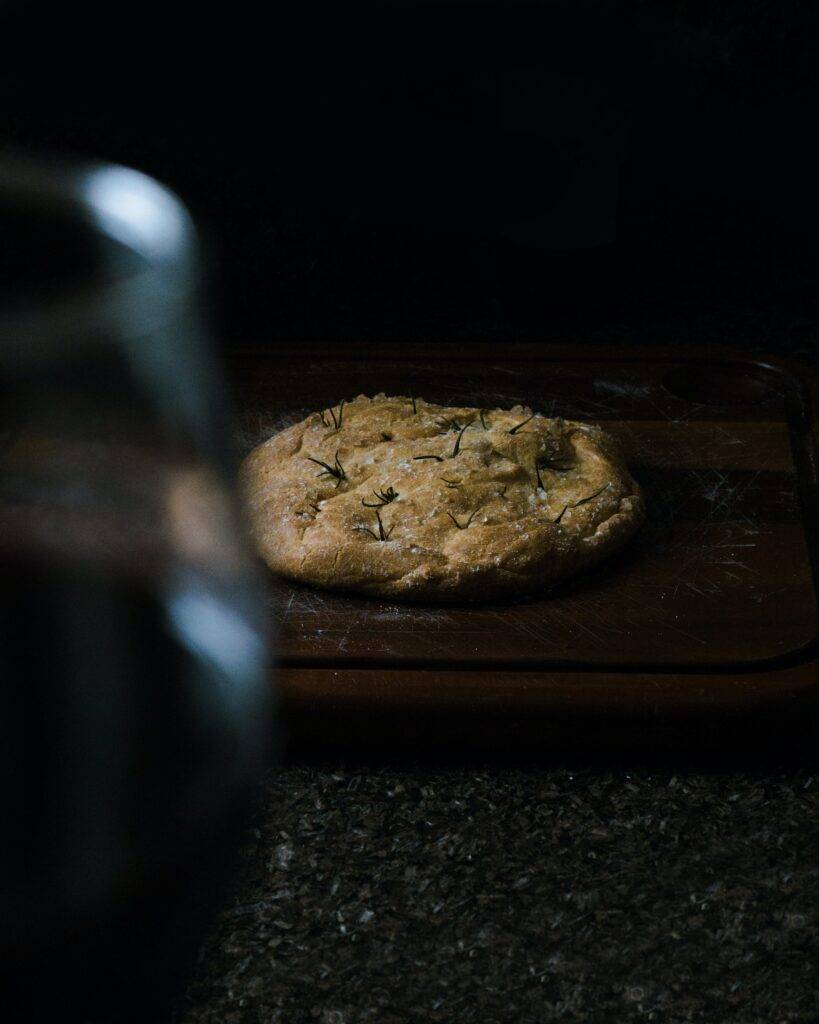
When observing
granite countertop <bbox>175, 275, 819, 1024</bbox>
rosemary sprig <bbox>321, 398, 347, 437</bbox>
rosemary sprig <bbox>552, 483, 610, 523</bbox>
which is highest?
rosemary sprig <bbox>321, 398, 347, 437</bbox>

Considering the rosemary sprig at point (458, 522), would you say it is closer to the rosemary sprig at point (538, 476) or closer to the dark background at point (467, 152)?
the rosemary sprig at point (538, 476)

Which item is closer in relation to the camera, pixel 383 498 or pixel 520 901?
pixel 520 901

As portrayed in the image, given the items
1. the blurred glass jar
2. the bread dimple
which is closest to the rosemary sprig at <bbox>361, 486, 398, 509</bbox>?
the bread dimple

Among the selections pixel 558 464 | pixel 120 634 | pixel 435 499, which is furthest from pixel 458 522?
pixel 120 634

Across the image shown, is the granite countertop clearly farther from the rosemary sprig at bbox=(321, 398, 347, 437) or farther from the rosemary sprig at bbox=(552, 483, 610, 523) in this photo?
the rosemary sprig at bbox=(321, 398, 347, 437)

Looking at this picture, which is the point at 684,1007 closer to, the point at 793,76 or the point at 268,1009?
the point at 268,1009

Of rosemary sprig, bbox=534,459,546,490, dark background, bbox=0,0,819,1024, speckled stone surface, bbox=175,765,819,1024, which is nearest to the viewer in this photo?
speckled stone surface, bbox=175,765,819,1024

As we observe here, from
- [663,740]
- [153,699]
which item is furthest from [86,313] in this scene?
[663,740]

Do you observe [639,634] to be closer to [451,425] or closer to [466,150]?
[451,425]
